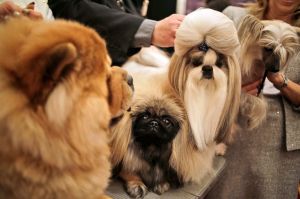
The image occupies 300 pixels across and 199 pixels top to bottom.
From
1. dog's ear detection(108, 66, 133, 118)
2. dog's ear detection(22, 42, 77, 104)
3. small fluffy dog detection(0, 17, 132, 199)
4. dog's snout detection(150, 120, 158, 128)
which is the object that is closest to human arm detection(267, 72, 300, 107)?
dog's snout detection(150, 120, 158, 128)

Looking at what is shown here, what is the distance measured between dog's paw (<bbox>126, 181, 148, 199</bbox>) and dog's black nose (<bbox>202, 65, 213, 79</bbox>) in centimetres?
41

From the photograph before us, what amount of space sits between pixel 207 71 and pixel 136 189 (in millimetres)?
438

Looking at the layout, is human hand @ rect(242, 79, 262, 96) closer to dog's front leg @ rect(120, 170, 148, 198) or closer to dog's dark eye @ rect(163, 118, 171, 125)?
dog's dark eye @ rect(163, 118, 171, 125)

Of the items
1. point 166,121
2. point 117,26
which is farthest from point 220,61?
point 117,26

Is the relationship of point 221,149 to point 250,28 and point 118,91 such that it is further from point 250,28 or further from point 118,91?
point 118,91

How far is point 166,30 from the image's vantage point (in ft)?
3.80

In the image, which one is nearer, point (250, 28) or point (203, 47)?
point (203, 47)

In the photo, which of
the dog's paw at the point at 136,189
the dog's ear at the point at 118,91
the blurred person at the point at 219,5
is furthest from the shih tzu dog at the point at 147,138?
the blurred person at the point at 219,5

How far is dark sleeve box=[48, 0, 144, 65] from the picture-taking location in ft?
3.99

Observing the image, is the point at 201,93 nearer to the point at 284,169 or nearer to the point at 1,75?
the point at 1,75

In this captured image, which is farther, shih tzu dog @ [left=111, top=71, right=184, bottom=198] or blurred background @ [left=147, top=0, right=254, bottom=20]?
blurred background @ [left=147, top=0, right=254, bottom=20]

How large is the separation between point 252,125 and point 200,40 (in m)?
0.61

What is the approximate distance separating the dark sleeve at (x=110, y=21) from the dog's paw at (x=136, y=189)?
1.48ft

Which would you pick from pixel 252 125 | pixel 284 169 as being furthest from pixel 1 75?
pixel 284 169
